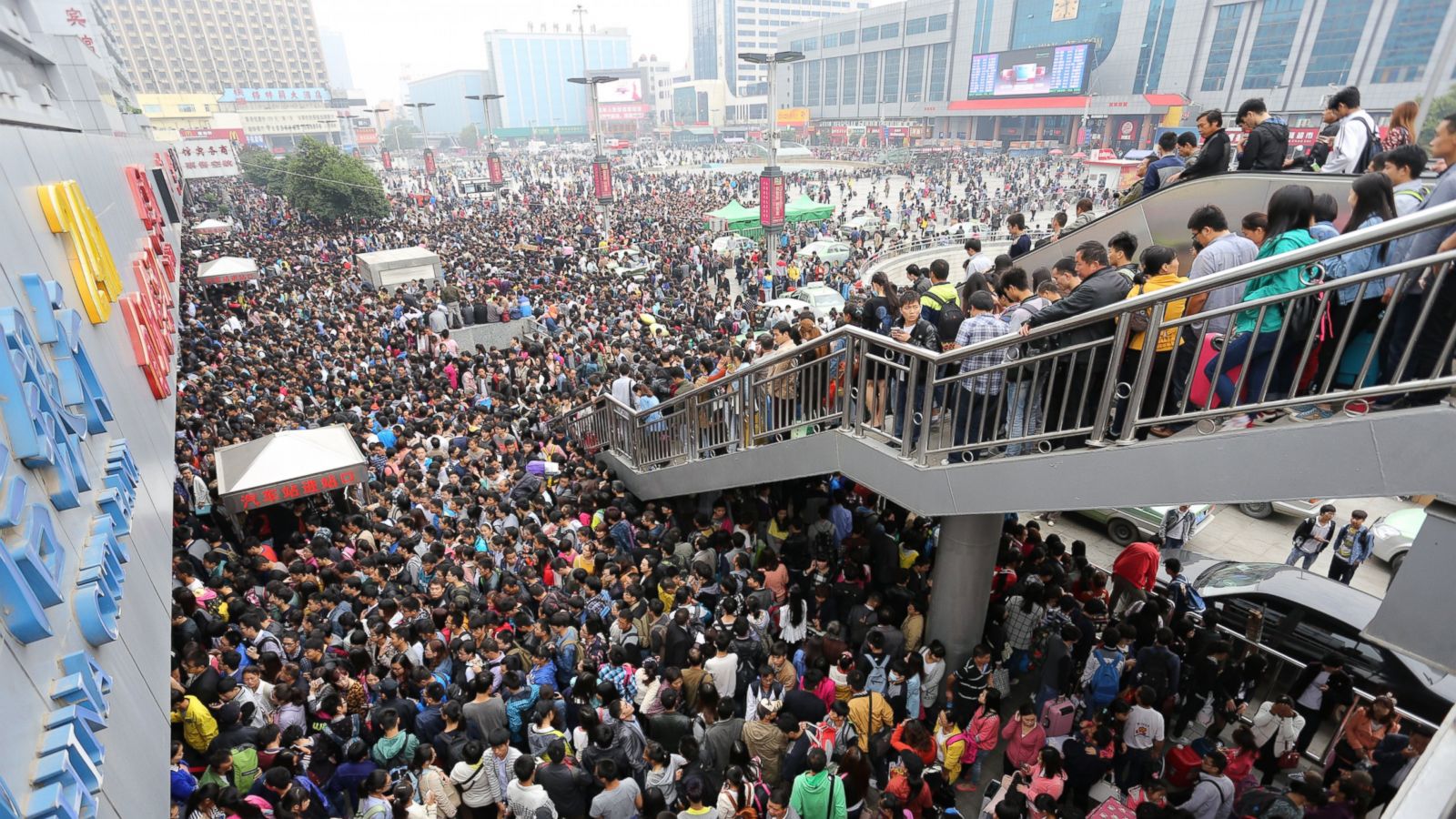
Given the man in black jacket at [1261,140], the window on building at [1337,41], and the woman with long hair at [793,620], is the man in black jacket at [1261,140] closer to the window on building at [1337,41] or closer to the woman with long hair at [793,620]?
the woman with long hair at [793,620]

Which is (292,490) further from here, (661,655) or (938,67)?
(938,67)

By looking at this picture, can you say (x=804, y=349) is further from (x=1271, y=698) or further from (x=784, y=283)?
(x=784, y=283)

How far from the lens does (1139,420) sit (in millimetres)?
3805

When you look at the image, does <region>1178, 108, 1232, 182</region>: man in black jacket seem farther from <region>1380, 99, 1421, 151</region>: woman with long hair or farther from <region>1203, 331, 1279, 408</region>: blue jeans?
<region>1203, 331, 1279, 408</region>: blue jeans

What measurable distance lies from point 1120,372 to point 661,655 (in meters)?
4.29

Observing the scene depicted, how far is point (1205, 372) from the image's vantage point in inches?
149

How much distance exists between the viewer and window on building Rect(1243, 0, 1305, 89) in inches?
1836

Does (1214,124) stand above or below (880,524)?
above

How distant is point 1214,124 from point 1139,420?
4229 millimetres

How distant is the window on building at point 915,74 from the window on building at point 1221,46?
28.5 metres

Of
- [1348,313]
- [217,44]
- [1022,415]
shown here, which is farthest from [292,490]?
[217,44]

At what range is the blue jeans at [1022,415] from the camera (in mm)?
4410

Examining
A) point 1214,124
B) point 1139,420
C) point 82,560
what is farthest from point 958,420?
point 82,560

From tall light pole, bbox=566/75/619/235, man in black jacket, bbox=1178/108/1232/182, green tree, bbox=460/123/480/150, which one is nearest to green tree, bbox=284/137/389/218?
tall light pole, bbox=566/75/619/235
